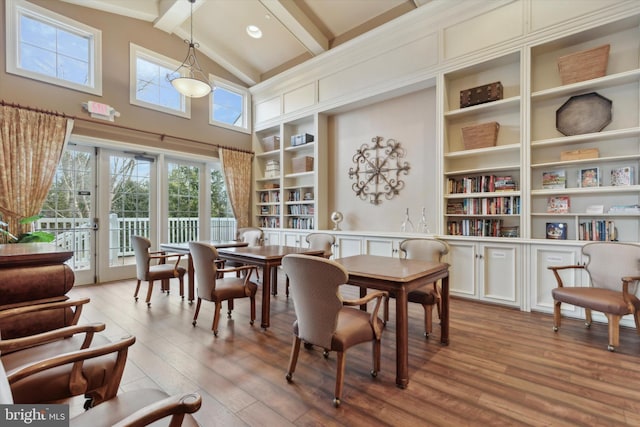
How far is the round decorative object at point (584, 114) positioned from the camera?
3227 mm

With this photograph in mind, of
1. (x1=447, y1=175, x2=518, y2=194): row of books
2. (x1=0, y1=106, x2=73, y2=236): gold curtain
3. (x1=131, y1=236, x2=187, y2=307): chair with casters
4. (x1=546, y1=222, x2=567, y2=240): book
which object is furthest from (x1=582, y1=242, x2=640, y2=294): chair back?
(x1=0, y1=106, x2=73, y2=236): gold curtain

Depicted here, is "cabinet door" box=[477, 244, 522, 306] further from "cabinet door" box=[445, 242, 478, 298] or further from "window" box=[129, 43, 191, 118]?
"window" box=[129, 43, 191, 118]

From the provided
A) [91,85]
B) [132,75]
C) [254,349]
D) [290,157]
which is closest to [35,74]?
[91,85]

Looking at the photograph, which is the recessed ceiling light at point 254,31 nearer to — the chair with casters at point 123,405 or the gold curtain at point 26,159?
the gold curtain at point 26,159

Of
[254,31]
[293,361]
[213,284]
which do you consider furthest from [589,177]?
[254,31]

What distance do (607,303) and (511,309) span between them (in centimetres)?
115

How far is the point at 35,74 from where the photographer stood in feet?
13.6

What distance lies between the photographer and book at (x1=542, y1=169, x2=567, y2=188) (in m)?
3.45

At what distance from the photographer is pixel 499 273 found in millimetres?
3664

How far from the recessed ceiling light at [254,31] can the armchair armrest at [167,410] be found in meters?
5.99

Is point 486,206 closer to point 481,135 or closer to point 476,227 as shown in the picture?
point 476,227

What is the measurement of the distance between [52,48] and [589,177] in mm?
7134

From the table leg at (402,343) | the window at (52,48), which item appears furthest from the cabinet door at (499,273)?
the window at (52,48)

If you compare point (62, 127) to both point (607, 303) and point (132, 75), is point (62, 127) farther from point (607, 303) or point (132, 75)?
point (607, 303)
